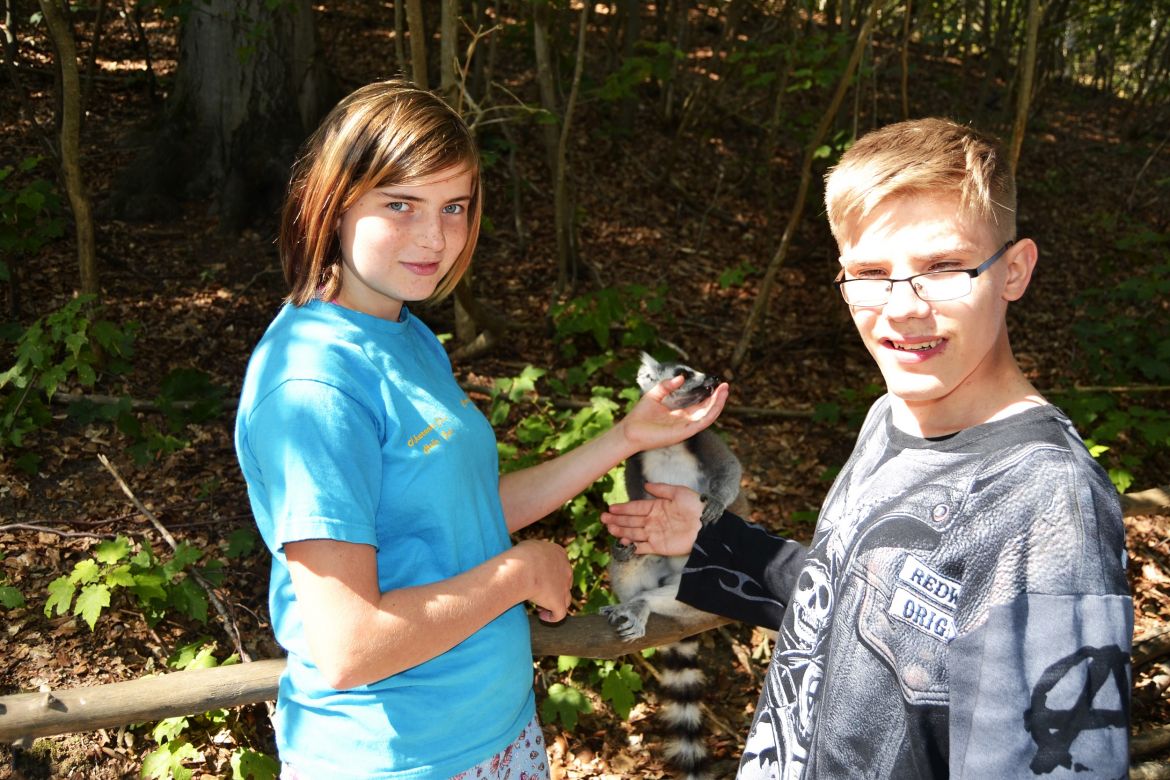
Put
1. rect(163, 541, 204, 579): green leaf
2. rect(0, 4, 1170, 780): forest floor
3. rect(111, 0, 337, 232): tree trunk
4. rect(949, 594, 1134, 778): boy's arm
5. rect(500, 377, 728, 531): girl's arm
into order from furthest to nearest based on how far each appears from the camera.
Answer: rect(111, 0, 337, 232): tree trunk < rect(0, 4, 1170, 780): forest floor < rect(163, 541, 204, 579): green leaf < rect(500, 377, 728, 531): girl's arm < rect(949, 594, 1134, 778): boy's arm

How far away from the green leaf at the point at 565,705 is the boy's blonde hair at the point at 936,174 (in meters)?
2.47

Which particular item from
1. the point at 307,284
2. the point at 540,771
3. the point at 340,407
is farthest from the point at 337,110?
the point at 540,771

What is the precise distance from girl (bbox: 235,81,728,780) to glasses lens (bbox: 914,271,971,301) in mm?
733

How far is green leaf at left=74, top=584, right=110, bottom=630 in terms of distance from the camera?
9.38 ft

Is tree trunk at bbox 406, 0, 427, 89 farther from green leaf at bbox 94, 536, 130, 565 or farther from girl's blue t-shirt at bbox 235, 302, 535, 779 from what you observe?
girl's blue t-shirt at bbox 235, 302, 535, 779

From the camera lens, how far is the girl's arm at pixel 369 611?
1.18 meters

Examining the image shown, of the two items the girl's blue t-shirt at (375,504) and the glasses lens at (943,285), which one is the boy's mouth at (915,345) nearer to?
the glasses lens at (943,285)

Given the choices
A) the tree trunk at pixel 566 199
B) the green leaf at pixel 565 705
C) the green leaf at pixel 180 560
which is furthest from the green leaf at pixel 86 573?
the tree trunk at pixel 566 199

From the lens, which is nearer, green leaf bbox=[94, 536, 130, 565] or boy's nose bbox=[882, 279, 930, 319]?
boy's nose bbox=[882, 279, 930, 319]

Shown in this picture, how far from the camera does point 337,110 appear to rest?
1.41 metres

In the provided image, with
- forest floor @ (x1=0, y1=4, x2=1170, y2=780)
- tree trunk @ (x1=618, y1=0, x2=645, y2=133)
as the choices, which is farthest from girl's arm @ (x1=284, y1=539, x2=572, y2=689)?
tree trunk @ (x1=618, y1=0, x2=645, y2=133)

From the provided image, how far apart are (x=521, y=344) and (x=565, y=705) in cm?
318

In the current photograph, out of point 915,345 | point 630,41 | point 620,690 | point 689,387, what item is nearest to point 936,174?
point 915,345

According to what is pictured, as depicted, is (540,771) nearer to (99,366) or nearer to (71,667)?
(71,667)
